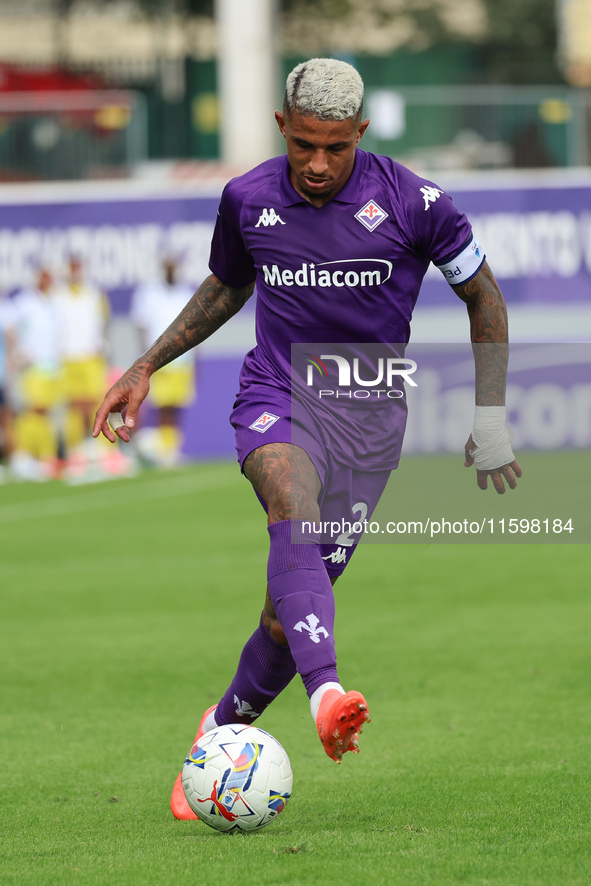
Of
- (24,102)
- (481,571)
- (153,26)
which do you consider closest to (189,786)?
(481,571)

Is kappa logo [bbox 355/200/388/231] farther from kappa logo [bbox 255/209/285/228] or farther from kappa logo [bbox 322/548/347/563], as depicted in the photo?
kappa logo [bbox 322/548/347/563]

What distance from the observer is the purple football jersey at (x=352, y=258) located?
4312mm

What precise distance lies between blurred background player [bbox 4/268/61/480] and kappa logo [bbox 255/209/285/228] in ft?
41.7

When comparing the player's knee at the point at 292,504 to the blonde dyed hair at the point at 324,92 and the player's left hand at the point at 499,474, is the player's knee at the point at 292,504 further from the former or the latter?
the blonde dyed hair at the point at 324,92

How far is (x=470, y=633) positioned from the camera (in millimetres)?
8039

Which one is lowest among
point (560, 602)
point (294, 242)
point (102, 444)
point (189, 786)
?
point (102, 444)

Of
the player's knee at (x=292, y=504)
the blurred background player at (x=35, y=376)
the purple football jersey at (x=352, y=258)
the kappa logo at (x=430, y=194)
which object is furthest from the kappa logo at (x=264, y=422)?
the blurred background player at (x=35, y=376)

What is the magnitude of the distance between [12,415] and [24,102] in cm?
491

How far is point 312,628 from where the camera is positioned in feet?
13.0

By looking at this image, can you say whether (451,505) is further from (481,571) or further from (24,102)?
(24,102)

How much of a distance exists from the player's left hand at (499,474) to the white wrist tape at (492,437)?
0.8 inches

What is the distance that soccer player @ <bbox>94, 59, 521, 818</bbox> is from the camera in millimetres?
4145

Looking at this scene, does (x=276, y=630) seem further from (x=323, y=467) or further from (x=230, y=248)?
(x=230, y=248)

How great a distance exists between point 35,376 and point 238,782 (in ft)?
46.4
